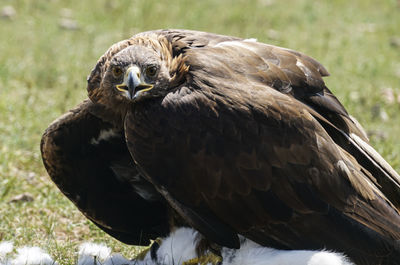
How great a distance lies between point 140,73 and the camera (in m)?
4.36

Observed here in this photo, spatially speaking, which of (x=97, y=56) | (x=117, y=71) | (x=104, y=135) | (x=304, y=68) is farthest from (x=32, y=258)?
(x=97, y=56)

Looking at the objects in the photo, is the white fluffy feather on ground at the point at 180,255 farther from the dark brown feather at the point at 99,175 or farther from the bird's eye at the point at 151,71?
the bird's eye at the point at 151,71

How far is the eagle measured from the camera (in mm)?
4199

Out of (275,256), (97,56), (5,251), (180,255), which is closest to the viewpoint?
(275,256)

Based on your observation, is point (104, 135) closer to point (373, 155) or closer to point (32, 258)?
point (32, 258)

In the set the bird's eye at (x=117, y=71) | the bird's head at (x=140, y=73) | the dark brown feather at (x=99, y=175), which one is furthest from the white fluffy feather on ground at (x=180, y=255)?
the bird's eye at (x=117, y=71)

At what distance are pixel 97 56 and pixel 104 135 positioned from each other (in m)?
3.91

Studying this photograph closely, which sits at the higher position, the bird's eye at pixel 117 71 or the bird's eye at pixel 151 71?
the bird's eye at pixel 151 71

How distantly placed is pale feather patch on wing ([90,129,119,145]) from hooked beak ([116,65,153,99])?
1.83ft

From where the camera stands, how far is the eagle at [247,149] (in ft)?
13.8

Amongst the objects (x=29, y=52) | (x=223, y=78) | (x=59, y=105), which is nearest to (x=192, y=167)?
(x=223, y=78)

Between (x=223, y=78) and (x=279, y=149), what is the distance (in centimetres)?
50

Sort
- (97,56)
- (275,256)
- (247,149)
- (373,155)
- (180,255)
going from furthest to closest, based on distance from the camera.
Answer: (97,56)
(180,255)
(373,155)
(275,256)
(247,149)

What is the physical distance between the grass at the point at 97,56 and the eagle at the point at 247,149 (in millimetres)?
1167
